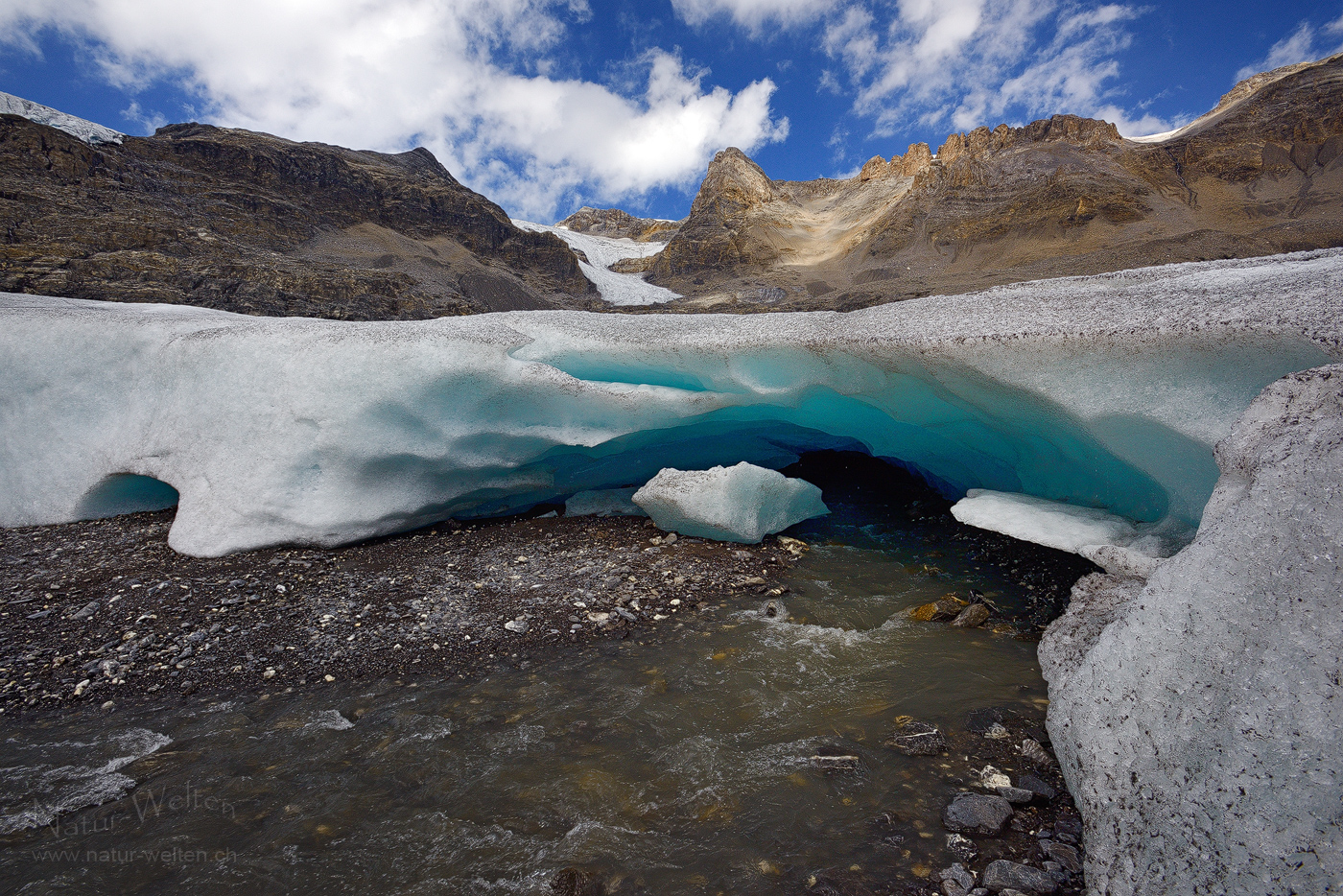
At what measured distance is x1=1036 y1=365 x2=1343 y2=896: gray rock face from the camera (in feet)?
4.77

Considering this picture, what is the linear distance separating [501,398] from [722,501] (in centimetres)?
208

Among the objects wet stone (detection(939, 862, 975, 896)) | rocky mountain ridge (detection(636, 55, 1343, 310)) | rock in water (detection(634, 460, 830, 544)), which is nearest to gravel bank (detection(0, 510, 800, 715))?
rock in water (detection(634, 460, 830, 544))

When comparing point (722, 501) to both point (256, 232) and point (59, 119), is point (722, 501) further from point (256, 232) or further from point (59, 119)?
point (59, 119)

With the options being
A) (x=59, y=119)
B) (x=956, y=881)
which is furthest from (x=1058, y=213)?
(x=59, y=119)

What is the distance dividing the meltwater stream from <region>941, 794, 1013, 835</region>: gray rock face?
0.22ft

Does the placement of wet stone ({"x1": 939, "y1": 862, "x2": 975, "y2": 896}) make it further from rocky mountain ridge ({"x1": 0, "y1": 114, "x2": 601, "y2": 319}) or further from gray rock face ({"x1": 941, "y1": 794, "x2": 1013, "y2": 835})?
rocky mountain ridge ({"x1": 0, "y1": 114, "x2": 601, "y2": 319})

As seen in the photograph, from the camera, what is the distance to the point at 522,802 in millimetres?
2213

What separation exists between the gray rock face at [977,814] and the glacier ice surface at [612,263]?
37314 millimetres

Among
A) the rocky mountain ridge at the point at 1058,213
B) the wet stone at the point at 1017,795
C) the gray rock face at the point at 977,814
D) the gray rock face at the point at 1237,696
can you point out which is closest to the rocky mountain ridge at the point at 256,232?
the rocky mountain ridge at the point at 1058,213

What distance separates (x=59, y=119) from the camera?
90.3ft

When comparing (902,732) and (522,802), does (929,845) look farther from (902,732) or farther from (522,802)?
(522,802)

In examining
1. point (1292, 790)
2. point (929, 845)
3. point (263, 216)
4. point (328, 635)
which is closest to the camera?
point (1292, 790)

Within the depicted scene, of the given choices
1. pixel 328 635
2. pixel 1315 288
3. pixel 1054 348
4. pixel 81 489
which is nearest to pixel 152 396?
pixel 81 489

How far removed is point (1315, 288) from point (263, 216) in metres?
34.0
